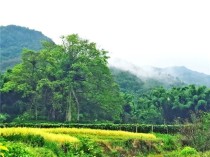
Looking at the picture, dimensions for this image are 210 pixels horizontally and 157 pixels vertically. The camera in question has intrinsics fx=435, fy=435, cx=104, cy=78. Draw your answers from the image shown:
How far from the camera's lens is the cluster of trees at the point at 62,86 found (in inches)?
2554

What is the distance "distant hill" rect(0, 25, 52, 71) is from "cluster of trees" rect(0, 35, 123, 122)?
87.1 meters

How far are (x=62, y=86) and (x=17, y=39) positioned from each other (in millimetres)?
123819

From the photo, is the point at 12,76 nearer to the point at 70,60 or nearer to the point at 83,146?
the point at 70,60

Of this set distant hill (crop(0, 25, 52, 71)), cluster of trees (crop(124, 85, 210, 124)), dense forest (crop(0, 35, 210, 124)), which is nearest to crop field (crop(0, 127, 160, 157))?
dense forest (crop(0, 35, 210, 124))

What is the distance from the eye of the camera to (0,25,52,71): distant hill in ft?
534

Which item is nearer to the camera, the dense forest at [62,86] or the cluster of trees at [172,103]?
the dense forest at [62,86]

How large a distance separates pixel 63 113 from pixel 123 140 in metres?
32.7

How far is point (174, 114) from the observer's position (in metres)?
88.6

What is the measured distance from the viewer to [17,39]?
185m

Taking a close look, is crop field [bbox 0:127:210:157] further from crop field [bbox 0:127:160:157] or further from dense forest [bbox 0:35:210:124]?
dense forest [bbox 0:35:210:124]

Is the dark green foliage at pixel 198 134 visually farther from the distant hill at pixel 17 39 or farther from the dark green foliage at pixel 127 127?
the distant hill at pixel 17 39

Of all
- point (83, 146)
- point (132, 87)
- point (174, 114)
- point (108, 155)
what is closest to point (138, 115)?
point (174, 114)

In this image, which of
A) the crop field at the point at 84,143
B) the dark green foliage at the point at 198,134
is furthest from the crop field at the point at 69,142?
the dark green foliage at the point at 198,134

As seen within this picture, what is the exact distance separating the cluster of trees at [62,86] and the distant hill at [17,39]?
8710 centimetres
